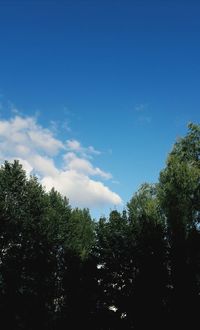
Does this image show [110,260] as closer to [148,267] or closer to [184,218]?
[148,267]

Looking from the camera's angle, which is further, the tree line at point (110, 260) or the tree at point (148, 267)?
the tree line at point (110, 260)

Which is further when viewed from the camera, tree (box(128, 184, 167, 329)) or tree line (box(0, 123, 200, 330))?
tree line (box(0, 123, 200, 330))

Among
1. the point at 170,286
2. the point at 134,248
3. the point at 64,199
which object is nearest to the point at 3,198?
the point at 64,199

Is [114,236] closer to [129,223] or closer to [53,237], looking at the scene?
[129,223]

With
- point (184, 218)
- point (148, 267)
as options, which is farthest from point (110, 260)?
point (184, 218)

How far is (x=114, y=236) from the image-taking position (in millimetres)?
41250

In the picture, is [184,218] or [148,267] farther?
[184,218]

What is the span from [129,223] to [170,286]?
7687 millimetres

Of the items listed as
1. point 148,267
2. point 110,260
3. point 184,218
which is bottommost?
point 148,267

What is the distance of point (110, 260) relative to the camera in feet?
131

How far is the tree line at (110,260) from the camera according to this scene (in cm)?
3644

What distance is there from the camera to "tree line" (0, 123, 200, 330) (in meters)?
36.4

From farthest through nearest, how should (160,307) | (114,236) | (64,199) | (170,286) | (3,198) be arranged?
(64,199), (3,198), (114,236), (170,286), (160,307)

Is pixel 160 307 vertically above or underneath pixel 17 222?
underneath
